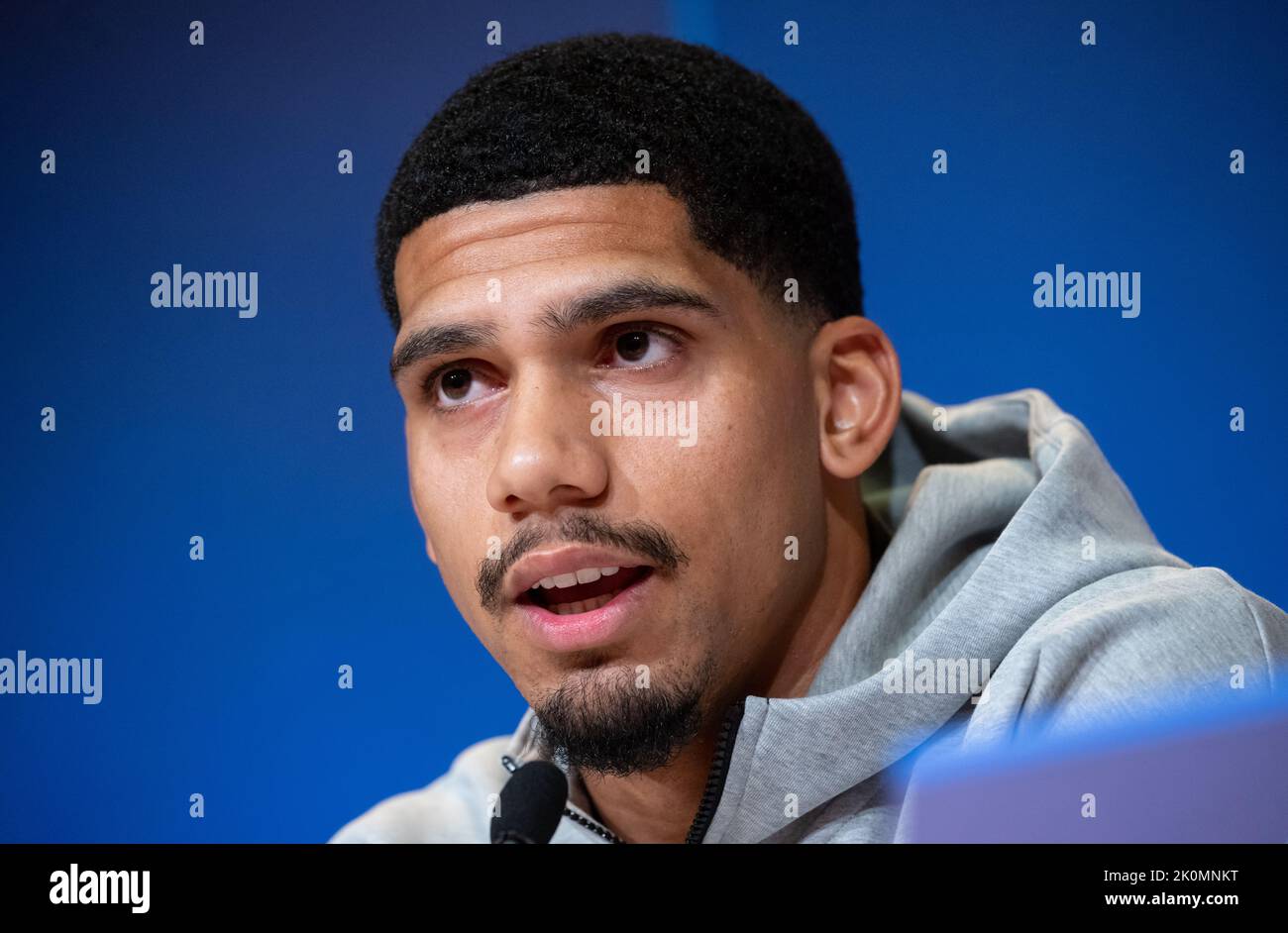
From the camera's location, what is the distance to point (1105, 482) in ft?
4.75

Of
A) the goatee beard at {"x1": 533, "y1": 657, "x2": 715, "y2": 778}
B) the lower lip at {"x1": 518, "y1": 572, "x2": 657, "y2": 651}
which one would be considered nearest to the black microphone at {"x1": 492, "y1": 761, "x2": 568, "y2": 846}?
the goatee beard at {"x1": 533, "y1": 657, "x2": 715, "y2": 778}

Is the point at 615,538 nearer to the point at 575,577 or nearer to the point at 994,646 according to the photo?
the point at 575,577

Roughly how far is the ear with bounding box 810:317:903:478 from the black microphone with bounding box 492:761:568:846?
1.66 feet

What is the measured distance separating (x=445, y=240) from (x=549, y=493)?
0.36 metres

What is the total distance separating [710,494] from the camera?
4.47ft

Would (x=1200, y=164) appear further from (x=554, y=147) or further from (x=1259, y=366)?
(x=554, y=147)

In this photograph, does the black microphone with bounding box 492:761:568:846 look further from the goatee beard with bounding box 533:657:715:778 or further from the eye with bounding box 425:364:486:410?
the eye with bounding box 425:364:486:410

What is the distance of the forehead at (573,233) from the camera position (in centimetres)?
138

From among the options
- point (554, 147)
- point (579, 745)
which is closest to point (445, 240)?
point (554, 147)

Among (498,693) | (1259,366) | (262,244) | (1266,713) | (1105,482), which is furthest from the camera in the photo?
(498,693)

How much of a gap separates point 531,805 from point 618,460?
16.1 inches

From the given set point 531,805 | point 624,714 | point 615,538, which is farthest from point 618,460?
point 531,805

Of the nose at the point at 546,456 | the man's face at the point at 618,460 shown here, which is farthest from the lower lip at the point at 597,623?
the nose at the point at 546,456

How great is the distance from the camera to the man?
1332 mm
